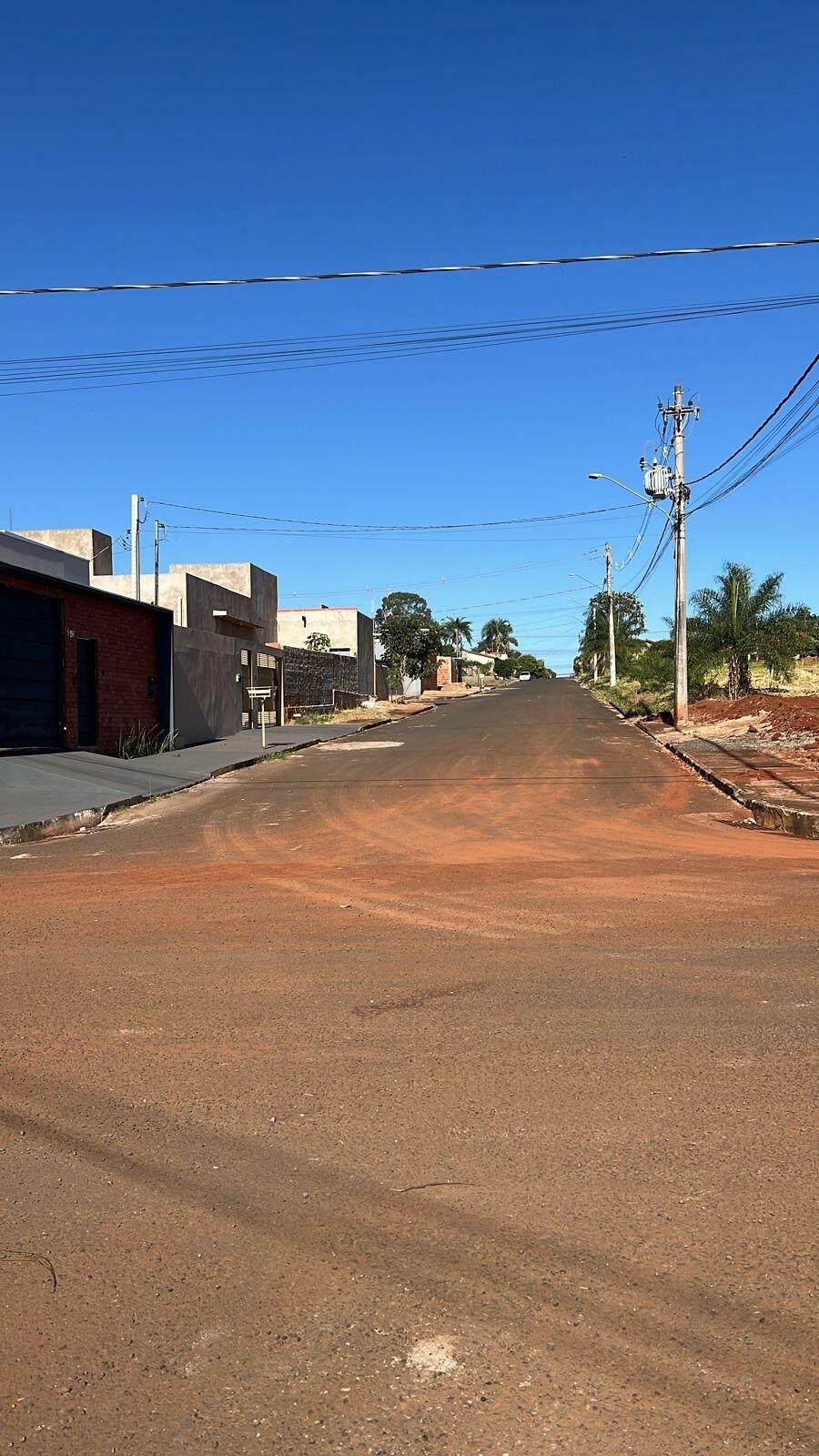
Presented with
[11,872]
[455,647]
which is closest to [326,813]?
[11,872]

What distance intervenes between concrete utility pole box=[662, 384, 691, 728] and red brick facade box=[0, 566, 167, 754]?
14789mm

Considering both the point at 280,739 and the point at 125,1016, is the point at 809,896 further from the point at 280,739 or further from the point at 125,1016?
the point at 280,739

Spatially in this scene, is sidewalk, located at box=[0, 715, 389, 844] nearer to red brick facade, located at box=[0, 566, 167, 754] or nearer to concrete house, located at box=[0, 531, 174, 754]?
concrete house, located at box=[0, 531, 174, 754]

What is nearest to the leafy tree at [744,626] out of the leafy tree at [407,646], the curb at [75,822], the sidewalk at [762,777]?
the sidewalk at [762,777]

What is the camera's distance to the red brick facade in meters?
22.1

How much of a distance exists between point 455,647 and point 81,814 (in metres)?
133

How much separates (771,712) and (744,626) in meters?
8.52

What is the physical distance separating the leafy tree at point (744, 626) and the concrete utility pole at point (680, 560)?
24.2 ft

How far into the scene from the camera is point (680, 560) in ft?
110

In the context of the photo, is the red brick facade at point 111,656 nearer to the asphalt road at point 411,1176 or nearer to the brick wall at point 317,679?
the asphalt road at point 411,1176

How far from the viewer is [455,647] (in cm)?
14750

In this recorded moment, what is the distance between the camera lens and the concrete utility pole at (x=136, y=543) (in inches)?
1548

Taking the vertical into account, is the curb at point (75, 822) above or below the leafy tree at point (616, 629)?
below

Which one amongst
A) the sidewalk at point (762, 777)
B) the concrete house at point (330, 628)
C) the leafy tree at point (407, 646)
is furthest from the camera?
the leafy tree at point (407, 646)
